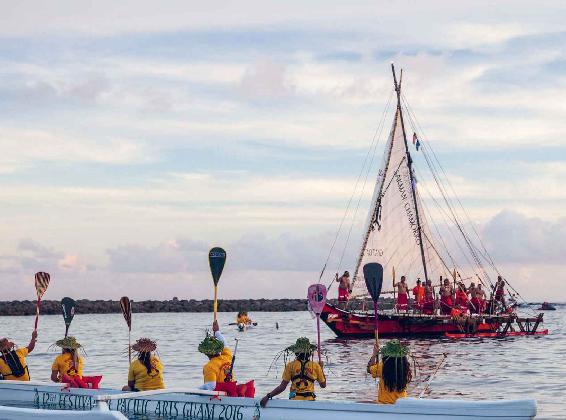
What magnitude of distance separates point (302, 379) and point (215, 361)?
1927mm

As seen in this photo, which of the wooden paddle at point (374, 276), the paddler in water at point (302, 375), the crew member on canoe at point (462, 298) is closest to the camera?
the paddler in water at point (302, 375)

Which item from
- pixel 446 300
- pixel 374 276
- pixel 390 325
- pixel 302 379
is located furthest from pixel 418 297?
pixel 302 379

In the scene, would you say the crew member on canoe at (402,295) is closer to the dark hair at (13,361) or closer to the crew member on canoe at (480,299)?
the crew member on canoe at (480,299)

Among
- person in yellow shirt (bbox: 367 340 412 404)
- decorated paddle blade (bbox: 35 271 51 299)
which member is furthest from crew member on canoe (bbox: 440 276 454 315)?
person in yellow shirt (bbox: 367 340 412 404)

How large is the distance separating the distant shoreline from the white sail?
81875 millimetres

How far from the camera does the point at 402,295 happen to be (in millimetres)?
49781

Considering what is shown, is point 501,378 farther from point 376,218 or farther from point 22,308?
point 22,308

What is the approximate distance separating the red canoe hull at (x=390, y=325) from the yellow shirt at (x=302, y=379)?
108 ft

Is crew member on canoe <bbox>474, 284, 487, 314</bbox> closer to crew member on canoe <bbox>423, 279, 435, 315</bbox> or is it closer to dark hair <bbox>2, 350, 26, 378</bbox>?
crew member on canoe <bbox>423, 279, 435, 315</bbox>

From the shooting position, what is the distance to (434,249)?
51.8 m

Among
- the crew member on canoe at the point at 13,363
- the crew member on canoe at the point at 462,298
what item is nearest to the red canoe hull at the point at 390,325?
the crew member on canoe at the point at 462,298

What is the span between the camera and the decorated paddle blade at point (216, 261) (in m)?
21.8

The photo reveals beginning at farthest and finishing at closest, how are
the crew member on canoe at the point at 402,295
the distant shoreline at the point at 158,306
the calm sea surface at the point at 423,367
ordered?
the distant shoreline at the point at 158,306, the crew member on canoe at the point at 402,295, the calm sea surface at the point at 423,367

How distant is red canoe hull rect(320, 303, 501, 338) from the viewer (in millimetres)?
49281
